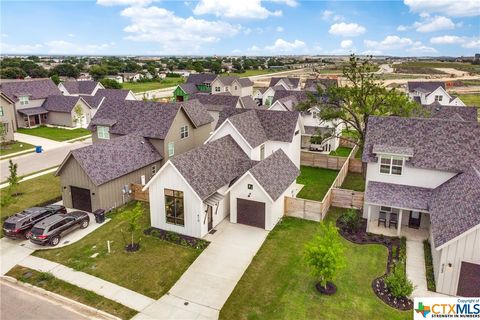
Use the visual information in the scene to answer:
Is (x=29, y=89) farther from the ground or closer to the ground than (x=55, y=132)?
farther from the ground

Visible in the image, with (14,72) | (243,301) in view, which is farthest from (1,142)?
(14,72)

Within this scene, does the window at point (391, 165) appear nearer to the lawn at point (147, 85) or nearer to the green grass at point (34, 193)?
the green grass at point (34, 193)

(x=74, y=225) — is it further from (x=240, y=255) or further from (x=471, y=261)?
(x=471, y=261)

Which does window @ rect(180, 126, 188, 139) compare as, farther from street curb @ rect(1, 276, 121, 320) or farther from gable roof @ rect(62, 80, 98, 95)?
gable roof @ rect(62, 80, 98, 95)

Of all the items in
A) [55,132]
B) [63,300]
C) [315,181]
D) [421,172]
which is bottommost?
[63,300]

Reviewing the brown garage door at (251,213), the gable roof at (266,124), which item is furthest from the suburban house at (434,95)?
the brown garage door at (251,213)

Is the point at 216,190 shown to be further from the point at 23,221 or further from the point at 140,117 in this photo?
the point at 140,117

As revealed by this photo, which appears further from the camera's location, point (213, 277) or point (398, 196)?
point (398, 196)

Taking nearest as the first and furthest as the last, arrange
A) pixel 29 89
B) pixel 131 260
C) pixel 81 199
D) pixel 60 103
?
pixel 131 260
pixel 81 199
pixel 60 103
pixel 29 89

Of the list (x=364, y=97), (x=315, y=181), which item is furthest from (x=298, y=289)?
(x=364, y=97)
